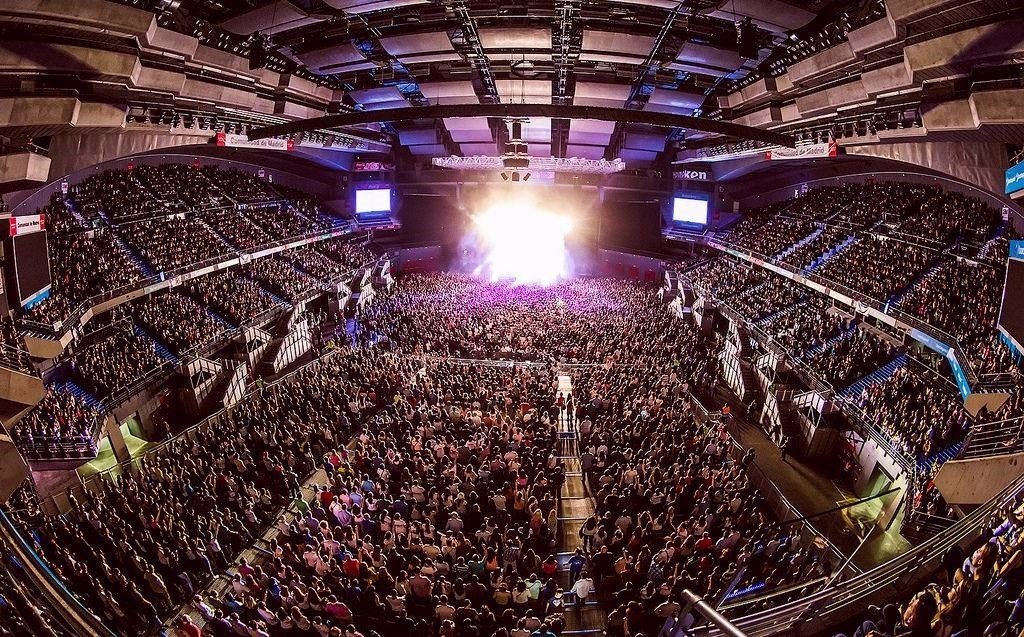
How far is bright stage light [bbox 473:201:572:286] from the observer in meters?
42.0

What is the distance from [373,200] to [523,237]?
12.0m

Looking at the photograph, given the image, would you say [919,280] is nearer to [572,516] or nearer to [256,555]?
[572,516]

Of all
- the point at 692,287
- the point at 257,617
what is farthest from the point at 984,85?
the point at 692,287

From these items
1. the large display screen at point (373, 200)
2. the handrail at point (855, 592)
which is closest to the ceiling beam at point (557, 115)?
the handrail at point (855, 592)

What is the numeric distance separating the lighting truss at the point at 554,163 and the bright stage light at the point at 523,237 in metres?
4.18

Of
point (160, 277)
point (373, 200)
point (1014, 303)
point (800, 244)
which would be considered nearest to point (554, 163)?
point (373, 200)

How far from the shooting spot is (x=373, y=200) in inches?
1556

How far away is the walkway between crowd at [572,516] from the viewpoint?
340 inches

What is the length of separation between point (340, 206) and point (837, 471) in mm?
34953

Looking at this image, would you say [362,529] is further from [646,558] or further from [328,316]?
[328,316]

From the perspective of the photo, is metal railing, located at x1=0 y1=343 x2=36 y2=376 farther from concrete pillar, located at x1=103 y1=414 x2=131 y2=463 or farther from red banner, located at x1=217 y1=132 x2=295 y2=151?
red banner, located at x1=217 y1=132 x2=295 y2=151

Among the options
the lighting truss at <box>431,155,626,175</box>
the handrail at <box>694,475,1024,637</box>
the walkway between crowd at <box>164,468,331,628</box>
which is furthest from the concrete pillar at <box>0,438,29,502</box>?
the lighting truss at <box>431,155,626,175</box>

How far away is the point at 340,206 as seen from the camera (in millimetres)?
38812

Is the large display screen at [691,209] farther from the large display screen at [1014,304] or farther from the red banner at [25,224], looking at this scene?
the red banner at [25,224]
